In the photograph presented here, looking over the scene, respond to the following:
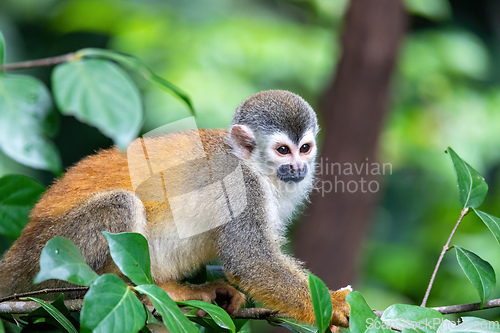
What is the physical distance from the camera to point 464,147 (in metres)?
6.26

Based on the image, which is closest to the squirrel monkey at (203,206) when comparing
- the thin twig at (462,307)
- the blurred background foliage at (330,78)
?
the thin twig at (462,307)

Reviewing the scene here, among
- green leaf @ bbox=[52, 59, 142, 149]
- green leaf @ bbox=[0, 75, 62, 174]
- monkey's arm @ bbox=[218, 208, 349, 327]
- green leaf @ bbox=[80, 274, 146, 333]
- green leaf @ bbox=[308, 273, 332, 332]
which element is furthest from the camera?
monkey's arm @ bbox=[218, 208, 349, 327]

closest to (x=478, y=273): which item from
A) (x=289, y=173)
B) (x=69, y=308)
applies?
(x=289, y=173)

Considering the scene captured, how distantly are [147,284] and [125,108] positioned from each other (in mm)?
733

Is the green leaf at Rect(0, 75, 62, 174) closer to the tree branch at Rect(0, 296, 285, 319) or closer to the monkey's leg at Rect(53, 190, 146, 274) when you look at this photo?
the monkey's leg at Rect(53, 190, 146, 274)

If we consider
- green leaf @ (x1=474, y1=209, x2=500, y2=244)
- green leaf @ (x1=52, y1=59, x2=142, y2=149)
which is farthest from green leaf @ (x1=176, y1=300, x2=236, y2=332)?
green leaf @ (x1=474, y1=209, x2=500, y2=244)

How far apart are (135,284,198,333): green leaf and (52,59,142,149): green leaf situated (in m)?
0.62

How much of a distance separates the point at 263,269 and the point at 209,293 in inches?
11.5

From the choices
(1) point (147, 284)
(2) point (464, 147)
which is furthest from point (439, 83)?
(1) point (147, 284)

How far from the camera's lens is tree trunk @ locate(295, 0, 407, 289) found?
5766 mm

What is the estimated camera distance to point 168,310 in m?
1.46

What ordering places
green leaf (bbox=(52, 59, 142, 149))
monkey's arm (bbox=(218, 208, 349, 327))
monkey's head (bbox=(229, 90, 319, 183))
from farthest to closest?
monkey's head (bbox=(229, 90, 319, 183)) < monkey's arm (bbox=(218, 208, 349, 327)) < green leaf (bbox=(52, 59, 142, 149))

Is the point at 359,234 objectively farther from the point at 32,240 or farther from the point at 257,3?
the point at 32,240

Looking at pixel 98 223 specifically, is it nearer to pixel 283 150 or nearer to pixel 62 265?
pixel 62 265
